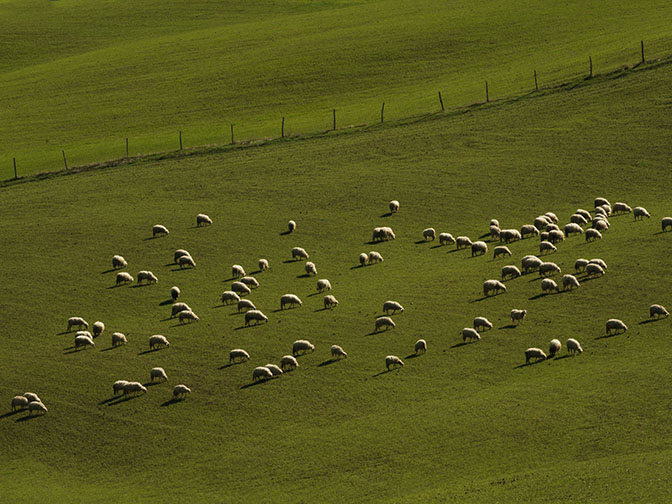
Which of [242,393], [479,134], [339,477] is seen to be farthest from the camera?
[479,134]

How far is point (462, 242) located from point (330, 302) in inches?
316

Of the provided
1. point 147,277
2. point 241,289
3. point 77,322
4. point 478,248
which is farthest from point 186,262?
point 478,248

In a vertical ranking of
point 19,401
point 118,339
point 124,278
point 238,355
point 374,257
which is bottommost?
point 19,401

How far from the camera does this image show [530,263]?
41438 millimetres

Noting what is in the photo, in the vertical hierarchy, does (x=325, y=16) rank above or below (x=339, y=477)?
above

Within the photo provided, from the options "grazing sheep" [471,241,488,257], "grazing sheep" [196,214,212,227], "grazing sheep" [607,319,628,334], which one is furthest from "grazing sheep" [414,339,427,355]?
"grazing sheep" [196,214,212,227]

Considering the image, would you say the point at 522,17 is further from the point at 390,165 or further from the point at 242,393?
the point at 242,393

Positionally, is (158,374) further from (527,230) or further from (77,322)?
(527,230)

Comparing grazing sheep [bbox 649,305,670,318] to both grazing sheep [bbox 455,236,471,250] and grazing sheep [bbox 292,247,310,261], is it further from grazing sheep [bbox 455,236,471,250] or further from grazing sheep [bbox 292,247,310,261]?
grazing sheep [bbox 292,247,310,261]

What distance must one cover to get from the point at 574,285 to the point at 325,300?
8.62 m

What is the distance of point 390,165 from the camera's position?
188 ft

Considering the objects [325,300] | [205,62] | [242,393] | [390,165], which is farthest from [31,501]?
[205,62]

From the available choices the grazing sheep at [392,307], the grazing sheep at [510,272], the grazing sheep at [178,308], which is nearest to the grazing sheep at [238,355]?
the grazing sheep at [178,308]

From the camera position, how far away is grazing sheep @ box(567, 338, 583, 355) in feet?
113
